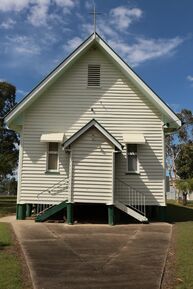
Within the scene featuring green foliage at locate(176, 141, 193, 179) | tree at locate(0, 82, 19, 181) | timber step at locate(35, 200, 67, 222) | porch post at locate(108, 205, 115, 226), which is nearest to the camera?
porch post at locate(108, 205, 115, 226)

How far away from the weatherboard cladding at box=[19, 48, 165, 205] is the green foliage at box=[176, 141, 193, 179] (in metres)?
41.5

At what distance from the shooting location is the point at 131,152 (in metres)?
18.4

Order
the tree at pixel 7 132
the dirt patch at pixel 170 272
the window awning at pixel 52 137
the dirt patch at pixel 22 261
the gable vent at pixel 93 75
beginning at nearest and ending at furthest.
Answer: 1. the dirt patch at pixel 22 261
2. the dirt patch at pixel 170 272
3. the window awning at pixel 52 137
4. the gable vent at pixel 93 75
5. the tree at pixel 7 132

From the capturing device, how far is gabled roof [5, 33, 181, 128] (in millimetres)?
17938

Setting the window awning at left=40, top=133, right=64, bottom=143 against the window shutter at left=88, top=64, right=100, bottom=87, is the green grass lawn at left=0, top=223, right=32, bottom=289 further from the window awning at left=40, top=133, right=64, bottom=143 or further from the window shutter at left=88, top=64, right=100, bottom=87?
the window shutter at left=88, top=64, right=100, bottom=87

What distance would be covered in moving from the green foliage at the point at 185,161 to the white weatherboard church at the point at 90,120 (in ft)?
135

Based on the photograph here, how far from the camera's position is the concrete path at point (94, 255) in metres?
7.54

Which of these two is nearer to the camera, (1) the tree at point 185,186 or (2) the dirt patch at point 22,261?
(2) the dirt patch at point 22,261

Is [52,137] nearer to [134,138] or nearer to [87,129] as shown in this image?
[87,129]

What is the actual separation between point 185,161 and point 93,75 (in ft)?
141

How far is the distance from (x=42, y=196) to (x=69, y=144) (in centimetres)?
323

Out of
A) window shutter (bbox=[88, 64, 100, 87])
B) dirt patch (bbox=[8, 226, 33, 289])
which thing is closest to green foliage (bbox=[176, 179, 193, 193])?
window shutter (bbox=[88, 64, 100, 87])

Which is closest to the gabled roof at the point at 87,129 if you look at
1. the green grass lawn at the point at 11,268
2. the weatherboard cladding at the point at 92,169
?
the weatherboard cladding at the point at 92,169

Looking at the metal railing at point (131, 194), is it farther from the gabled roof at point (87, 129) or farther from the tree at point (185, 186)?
the tree at point (185, 186)
